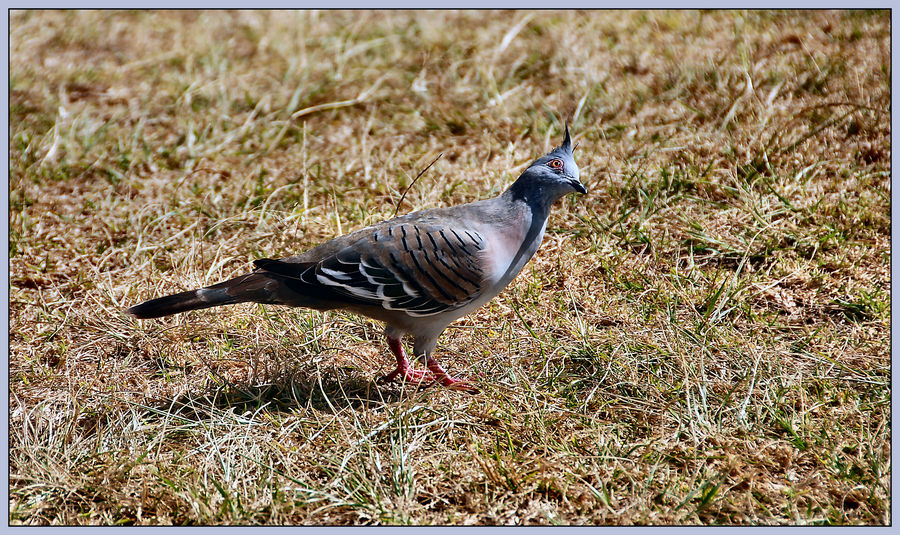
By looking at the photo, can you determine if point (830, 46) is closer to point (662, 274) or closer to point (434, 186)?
point (662, 274)

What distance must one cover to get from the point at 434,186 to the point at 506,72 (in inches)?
57.4

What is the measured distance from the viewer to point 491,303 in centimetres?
418

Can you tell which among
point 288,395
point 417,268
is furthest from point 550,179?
point 288,395

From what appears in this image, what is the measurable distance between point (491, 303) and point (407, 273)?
0.86 metres

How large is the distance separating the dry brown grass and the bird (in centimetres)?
36

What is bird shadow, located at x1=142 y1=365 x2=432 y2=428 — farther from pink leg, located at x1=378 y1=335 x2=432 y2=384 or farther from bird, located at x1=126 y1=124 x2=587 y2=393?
bird, located at x1=126 y1=124 x2=587 y2=393

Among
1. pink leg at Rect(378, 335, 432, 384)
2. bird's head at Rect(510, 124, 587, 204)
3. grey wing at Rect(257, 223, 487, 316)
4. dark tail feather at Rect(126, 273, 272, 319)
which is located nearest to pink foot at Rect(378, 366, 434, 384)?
pink leg at Rect(378, 335, 432, 384)

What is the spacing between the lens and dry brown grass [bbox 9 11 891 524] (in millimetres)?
3045

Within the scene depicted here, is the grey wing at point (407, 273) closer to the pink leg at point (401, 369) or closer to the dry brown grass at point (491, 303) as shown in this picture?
the pink leg at point (401, 369)

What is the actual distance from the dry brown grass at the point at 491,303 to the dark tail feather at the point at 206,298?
35cm

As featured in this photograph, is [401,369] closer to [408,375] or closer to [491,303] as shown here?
[408,375]

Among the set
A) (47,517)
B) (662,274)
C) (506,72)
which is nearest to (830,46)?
(506,72)

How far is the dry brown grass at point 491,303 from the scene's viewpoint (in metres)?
3.04

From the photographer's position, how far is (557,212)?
4691 mm
